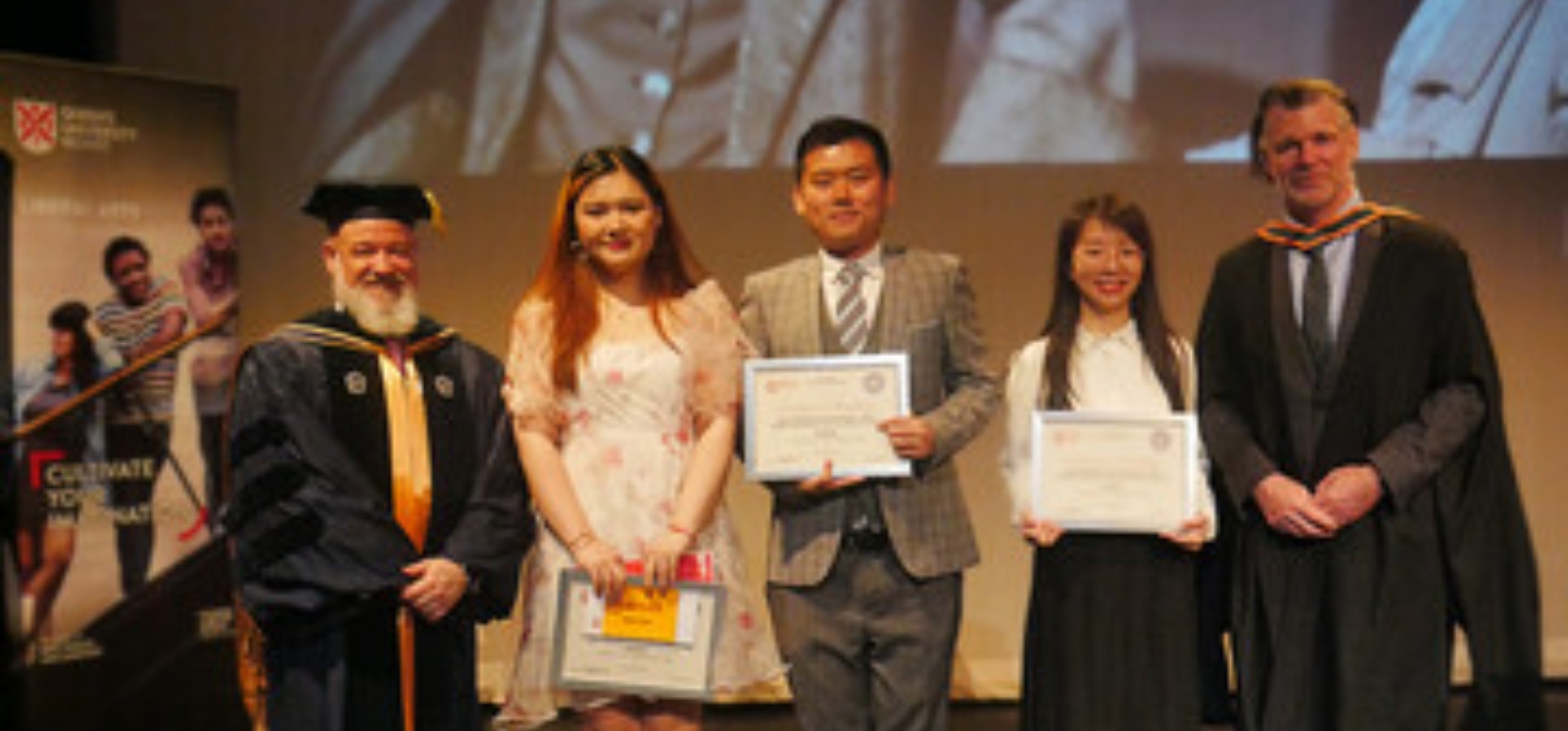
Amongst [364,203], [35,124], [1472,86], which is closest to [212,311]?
[35,124]

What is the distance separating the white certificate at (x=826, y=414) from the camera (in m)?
3.50

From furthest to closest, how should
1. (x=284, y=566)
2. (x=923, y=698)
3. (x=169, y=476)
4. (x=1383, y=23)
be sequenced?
(x=1383, y=23) < (x=169, y=476) < (x=923, y=698) < (x=284, y=566)

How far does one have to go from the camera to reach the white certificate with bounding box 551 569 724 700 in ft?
10.9

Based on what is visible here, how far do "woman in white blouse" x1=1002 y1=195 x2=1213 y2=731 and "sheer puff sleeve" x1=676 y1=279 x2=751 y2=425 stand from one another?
0.69m

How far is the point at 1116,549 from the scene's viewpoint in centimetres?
366

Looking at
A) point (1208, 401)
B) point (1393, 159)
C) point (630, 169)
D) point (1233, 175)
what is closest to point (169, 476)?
point (630, 169)

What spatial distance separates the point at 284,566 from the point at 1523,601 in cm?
269

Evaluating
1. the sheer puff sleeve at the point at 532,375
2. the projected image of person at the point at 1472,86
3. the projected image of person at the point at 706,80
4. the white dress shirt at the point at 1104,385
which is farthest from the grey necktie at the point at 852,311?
the projected image of person at the point at 1472,86

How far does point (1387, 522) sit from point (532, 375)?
74.4 inches

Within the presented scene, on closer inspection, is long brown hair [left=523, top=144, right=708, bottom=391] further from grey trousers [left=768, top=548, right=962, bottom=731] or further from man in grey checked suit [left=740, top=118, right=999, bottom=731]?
grey trousers [left=768, top=548, right=962, bottom=731]

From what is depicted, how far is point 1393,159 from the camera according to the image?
5930 mm

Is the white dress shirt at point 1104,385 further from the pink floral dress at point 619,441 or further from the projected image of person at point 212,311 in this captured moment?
the projected image of person at point 212,311

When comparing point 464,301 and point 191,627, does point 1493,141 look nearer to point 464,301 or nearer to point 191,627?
point 464,301

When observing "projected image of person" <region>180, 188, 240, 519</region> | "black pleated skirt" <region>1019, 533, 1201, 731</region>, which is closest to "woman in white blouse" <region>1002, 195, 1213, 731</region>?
"black pleated skirt" <region>1019, 533, 1201, 731</region>
